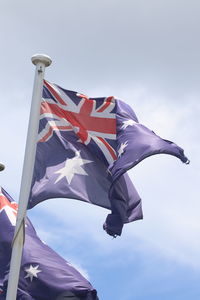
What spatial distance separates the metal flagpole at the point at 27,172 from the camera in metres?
11.2

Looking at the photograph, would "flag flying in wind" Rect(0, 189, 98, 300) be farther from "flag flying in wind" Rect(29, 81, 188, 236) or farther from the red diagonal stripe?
the red diagonal stripe

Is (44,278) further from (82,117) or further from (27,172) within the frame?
(82,117)

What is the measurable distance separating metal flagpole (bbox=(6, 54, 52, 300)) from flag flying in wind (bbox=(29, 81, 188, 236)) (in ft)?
3.19

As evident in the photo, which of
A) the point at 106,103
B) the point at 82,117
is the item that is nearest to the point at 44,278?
the point at 82,117

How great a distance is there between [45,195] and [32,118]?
4.74 ft

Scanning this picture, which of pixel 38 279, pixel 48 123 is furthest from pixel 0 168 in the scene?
pixel 38 279

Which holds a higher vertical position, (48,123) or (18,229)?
(48,123)

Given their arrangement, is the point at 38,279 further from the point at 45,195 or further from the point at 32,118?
the point at 32,118

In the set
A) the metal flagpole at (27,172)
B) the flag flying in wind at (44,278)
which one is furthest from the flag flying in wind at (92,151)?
the flag flying in wind at (44,278)

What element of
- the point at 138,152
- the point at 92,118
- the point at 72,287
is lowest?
the point at 72,287

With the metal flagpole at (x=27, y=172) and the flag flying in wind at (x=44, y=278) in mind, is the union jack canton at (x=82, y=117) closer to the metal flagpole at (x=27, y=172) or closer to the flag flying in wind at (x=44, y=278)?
the metal flagpole at (x=27, y=172)

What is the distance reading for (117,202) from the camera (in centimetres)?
1320

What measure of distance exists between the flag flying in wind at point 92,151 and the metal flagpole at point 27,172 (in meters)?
0.97

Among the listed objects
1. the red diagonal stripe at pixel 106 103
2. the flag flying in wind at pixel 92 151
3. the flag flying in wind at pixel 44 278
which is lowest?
the flag flying in wind at pixel 44 278
